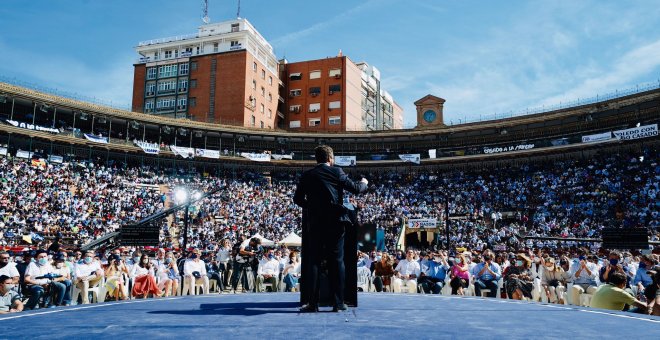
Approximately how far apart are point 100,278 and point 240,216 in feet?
93.5

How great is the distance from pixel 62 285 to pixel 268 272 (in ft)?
23.3

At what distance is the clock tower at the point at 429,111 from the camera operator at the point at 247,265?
3892 cm

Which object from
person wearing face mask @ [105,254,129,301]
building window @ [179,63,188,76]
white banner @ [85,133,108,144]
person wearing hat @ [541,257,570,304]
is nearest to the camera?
person wearing face mask @ [105,254,129,301]

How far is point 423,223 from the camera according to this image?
3900 cm

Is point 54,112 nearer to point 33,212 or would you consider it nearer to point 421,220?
point 33,212

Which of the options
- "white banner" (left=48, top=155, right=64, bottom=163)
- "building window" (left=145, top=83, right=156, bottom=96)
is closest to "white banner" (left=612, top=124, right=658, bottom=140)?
"white banner" (left=48, top=155, right=64, bottom=163)

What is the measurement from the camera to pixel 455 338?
3906 millimetres

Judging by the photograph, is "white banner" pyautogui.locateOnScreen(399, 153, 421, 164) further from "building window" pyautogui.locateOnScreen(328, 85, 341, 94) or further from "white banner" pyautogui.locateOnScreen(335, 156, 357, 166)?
"building window" pyautogui.locateOnScreen(328, 85, 341, 94)

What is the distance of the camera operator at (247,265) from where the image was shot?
16953 mm

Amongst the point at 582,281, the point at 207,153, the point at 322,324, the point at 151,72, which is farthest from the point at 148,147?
the point at 322,324

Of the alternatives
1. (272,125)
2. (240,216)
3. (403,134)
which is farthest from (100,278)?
(272,125)

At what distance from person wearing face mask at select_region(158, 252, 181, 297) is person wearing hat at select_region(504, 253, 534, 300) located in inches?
391

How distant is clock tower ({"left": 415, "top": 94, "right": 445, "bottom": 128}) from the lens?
53.8 metres

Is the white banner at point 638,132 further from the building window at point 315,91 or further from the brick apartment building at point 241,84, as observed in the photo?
the building window at point 315,91
